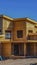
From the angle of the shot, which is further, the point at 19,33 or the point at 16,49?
the point at 19,33

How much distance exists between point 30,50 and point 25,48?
1.10m

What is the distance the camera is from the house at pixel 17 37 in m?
34.9

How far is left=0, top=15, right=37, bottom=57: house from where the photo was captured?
34.9 metres

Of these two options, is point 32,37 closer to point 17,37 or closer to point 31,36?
point 31,36

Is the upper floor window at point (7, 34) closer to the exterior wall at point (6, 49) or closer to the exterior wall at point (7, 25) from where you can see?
the exterior wall at point (7, 25)

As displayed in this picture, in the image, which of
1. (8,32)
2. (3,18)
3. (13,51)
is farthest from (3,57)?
(3,18)

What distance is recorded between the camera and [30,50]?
35344mm

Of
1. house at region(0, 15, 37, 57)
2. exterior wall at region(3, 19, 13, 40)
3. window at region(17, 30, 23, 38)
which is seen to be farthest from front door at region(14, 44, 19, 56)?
exterior wall at region(3, 19, 13, 40)

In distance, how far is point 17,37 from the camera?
119 feet

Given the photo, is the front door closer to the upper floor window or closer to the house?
the house

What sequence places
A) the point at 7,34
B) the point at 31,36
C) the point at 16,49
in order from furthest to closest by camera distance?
1. the point at 7,34
2. the point at 16,49
3. the point at 31,36

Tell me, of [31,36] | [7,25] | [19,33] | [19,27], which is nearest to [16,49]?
[19,33]

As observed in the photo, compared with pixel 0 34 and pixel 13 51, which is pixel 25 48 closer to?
pixel 13 51

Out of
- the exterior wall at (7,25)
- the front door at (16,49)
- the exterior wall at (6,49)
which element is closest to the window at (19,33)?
the exterior wall at (7,25)
